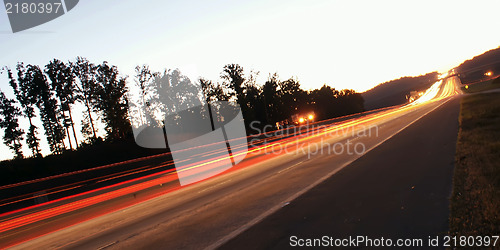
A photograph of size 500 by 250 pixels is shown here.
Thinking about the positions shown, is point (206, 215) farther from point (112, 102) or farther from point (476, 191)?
point (112, 102)

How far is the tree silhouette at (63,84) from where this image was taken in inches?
2344

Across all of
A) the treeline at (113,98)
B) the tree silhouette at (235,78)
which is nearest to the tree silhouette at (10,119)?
the treeline at (113,98)

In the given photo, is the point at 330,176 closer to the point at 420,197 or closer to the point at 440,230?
the point at 420,197

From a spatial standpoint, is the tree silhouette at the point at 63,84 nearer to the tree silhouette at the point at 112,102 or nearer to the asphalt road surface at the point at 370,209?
the tree silhouette at the point at 112,102

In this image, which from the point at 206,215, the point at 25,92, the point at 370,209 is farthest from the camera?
the point at 25,92

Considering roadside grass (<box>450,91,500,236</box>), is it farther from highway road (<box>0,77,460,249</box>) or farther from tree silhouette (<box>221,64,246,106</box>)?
tree silhouette (<box>221,64,246,106</box>)

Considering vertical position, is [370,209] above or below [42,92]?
below

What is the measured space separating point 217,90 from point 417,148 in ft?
211

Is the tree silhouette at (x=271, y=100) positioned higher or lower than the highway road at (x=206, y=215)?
higher

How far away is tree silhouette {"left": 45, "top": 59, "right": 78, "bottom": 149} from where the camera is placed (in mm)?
59531

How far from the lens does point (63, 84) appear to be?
60500 millimetres

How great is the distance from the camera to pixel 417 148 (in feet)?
50.3

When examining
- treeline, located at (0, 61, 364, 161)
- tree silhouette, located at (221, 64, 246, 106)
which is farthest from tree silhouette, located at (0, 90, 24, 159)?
tree silhouette, located at (221, 64, 246, 106)

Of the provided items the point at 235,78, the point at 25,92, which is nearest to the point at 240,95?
the point at 235,78
